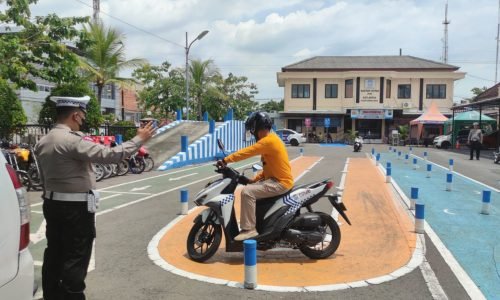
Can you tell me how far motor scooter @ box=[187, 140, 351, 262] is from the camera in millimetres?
5336

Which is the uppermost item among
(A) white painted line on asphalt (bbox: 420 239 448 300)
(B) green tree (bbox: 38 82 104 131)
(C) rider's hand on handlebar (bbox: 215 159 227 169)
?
(B) green tree (bbox: 38 82 104 131)

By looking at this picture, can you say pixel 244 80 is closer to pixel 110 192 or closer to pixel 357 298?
pixel 110 192

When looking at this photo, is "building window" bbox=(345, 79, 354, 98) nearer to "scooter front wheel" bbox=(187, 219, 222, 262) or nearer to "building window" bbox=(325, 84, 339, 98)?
"building window" bbox=(325, 84, 339, 98)

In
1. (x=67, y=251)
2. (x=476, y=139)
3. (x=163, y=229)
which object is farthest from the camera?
(x=476, y=139)

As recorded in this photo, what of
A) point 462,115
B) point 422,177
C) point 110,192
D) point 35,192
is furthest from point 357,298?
point 462,115

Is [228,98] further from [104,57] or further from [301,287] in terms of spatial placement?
[301,287]

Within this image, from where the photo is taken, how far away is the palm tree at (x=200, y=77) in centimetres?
3612

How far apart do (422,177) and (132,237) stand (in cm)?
1156

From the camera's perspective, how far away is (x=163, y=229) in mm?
7352

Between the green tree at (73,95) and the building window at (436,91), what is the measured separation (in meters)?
38.0

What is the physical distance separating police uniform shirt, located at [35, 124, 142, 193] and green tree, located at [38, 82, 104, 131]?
1246 cm

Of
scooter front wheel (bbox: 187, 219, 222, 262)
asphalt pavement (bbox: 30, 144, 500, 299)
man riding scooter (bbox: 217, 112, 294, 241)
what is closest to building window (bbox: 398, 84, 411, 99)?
asphalt pavement (bbox: 30, 144, 500, 299)

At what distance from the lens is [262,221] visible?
18.1 ft

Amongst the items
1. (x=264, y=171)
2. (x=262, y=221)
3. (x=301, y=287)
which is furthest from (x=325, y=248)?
(x=264, y=171)
